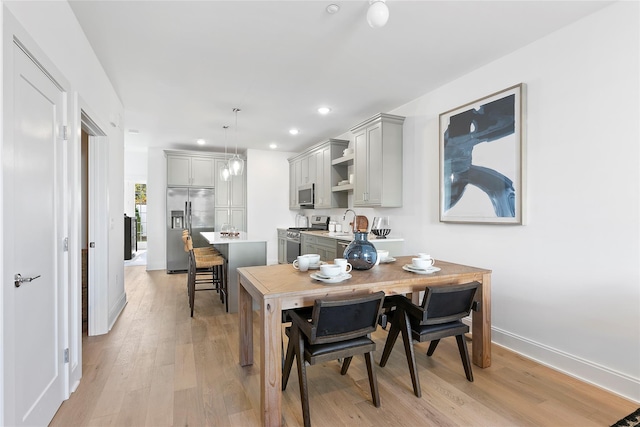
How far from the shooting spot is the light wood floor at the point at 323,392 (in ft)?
6.02

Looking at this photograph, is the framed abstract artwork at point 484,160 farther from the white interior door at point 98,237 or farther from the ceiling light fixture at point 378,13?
the white interior door at point 98,237

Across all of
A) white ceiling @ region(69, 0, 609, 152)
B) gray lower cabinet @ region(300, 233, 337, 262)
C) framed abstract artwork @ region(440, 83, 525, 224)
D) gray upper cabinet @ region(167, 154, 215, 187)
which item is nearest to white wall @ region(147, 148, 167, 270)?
gray upper cabinet @ region(167, 154, 215, 187)

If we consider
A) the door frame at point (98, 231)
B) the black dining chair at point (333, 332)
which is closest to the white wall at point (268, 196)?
the door frame at point (98, 231)

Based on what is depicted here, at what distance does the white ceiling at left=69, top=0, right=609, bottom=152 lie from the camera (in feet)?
7.13

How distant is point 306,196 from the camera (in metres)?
6.09

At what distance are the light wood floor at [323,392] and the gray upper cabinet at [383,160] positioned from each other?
1796 millimetres

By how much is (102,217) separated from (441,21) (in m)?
3.49

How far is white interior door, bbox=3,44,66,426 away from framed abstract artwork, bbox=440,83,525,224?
10.9 ft

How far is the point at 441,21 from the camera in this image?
2299 millimetres

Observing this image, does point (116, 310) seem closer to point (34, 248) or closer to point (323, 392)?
point (34, 248)

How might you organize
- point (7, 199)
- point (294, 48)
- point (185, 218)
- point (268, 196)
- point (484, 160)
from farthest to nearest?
point (268, 196) → point (185, 218) → point (484, 160) → point (294, 48) → point (7, 199)

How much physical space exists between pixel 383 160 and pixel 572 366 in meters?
2.66

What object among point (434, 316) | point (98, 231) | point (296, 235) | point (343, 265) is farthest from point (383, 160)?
point (98, 231)

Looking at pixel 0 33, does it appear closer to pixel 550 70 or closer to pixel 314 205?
pixel 550 70
